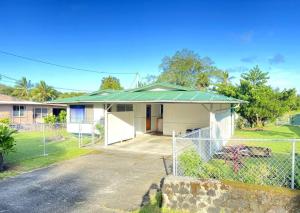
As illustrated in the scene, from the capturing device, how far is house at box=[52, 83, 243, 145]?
1106 centimetres

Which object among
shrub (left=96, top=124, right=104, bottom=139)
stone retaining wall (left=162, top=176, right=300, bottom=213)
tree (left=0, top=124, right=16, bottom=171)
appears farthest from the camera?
shrub (left=96, top=124, right=104, bottom=139)

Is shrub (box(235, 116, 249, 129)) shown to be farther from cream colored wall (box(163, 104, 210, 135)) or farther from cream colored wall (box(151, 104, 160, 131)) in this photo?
cream colored wall (box(163, 104, 210, 135))

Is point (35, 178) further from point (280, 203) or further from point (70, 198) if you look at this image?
point (280, 203)

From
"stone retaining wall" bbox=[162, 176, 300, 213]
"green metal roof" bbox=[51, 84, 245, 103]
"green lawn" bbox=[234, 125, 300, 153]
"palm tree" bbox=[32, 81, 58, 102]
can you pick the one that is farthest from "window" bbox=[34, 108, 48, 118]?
"stone retaining wall" bbox=[162, 176, 300, 213]

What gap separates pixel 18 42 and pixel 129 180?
2197 centimetres

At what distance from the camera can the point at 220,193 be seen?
14.4 ft

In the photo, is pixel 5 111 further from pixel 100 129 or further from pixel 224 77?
pixel 224 77

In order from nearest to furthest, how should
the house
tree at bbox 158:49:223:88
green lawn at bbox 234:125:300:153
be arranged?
1. the house
2. green lawn at bbox 234:125:300:153
3. tree at bbox 158:49:223:88

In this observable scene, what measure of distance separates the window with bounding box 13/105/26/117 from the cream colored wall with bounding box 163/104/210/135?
15.9 metres

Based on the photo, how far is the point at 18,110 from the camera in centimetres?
2383

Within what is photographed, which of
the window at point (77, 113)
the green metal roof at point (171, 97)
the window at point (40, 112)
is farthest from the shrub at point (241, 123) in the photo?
the window at point (40, 112)

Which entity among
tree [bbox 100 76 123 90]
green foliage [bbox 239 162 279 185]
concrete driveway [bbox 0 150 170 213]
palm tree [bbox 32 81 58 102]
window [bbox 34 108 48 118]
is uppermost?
tree [bbox 100 76 123 90]

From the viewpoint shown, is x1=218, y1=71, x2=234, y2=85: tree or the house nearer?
the house

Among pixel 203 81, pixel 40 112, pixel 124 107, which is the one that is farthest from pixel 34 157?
pixel 203 81
